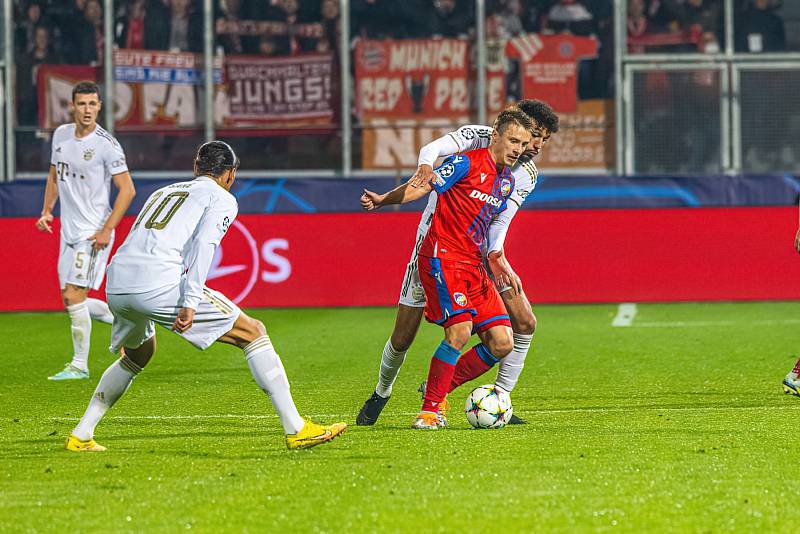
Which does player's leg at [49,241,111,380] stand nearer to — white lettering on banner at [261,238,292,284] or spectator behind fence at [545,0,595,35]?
white lettering on banner at [261,238,292,284]

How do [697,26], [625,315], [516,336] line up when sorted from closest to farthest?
[516,336] → [625,315] → [697,26]

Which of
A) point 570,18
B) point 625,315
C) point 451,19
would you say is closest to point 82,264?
point 625,315

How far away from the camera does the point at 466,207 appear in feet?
24.4

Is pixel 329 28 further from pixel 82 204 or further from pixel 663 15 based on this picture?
pixel 82 204

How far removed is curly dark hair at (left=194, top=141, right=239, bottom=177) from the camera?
661 cm

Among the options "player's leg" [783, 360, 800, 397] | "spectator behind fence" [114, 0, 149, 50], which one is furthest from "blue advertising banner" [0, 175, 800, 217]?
"player's leg" [783, 360, 800, 397]

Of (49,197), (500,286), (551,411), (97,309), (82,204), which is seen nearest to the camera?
(500,286)

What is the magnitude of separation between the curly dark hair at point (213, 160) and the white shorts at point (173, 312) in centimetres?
52

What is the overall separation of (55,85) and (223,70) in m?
2.12

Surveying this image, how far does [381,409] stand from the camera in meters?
7.62

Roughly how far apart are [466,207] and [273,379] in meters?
1.48

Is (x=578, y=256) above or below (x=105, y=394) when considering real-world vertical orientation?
below

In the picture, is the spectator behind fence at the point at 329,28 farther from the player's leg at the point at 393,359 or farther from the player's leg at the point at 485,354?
the player's leg at the point at 393,359

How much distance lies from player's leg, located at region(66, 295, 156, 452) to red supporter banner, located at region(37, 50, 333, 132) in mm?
13055
